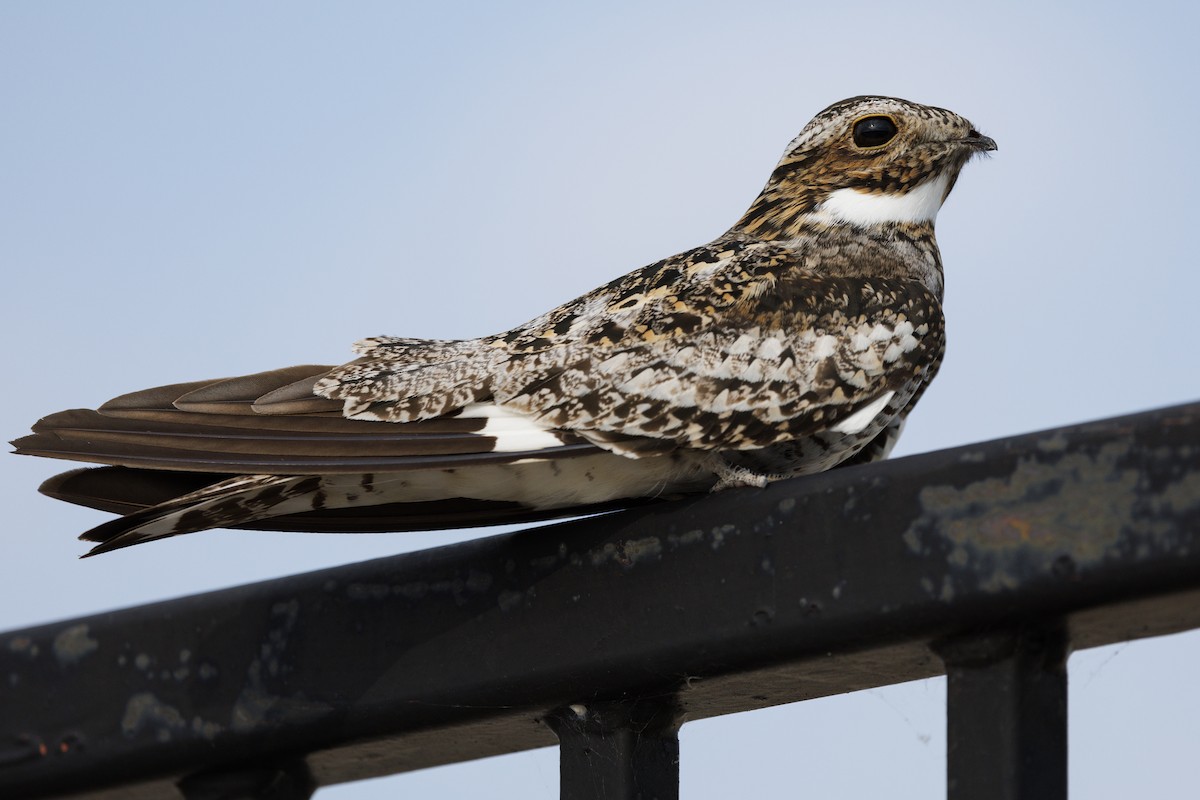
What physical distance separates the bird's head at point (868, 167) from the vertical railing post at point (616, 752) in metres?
2.29

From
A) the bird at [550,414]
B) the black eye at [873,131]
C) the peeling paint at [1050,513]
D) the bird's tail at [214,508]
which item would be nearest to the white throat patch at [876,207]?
the black eye at [873,131]

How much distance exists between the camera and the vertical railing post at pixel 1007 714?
152 cm

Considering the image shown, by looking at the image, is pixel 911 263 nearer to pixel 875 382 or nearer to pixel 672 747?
pixel 875 382

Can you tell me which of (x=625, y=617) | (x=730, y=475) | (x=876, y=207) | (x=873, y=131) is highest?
(x=873, y=131)

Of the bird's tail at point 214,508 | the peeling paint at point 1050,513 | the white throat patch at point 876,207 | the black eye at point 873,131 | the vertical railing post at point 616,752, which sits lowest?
the vertical railing post at point 616,752

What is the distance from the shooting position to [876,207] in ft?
13.4

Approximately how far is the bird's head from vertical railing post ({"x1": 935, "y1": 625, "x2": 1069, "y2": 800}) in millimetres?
2497

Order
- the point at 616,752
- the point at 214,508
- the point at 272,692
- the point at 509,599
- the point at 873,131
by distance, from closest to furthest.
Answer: the point at 616,752, the point at 509,599, the point at 272,692, the point at 214,508, the point at 873,131

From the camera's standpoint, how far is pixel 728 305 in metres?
3.13

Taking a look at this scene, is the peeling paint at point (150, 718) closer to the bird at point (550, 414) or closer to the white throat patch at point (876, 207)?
the bird at point (550, 414)

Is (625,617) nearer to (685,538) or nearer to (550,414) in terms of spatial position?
(685,538)

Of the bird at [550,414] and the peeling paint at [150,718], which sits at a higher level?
the bird at [550,414]

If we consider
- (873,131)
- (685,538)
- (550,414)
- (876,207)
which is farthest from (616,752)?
(873,131)

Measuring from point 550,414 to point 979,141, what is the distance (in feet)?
6.54
